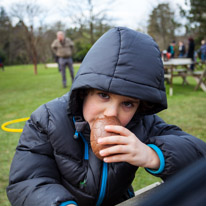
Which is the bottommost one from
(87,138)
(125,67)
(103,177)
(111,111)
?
(103,177)

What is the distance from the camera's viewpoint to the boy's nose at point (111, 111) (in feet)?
4.29

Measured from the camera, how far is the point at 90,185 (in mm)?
1429

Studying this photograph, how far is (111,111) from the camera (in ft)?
4.31

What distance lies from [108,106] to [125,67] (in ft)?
0.86

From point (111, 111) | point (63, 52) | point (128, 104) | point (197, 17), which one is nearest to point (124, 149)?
point (111, 111)

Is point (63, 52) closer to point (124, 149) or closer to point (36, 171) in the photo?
point (36, 171)

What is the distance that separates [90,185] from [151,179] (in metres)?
1.71

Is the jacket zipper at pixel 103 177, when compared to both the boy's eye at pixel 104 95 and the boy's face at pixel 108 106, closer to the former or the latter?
the boy's face at pixel 108 106

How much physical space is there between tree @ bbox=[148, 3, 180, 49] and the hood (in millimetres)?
38133

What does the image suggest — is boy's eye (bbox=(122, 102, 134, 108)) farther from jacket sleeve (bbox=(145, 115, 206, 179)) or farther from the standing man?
the standing man

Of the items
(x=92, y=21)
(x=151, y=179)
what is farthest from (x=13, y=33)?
(x=151, y=179)

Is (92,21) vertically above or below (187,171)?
above

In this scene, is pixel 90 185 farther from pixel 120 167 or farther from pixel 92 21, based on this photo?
pixel 92 21

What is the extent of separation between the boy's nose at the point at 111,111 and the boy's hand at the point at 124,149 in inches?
7.6
